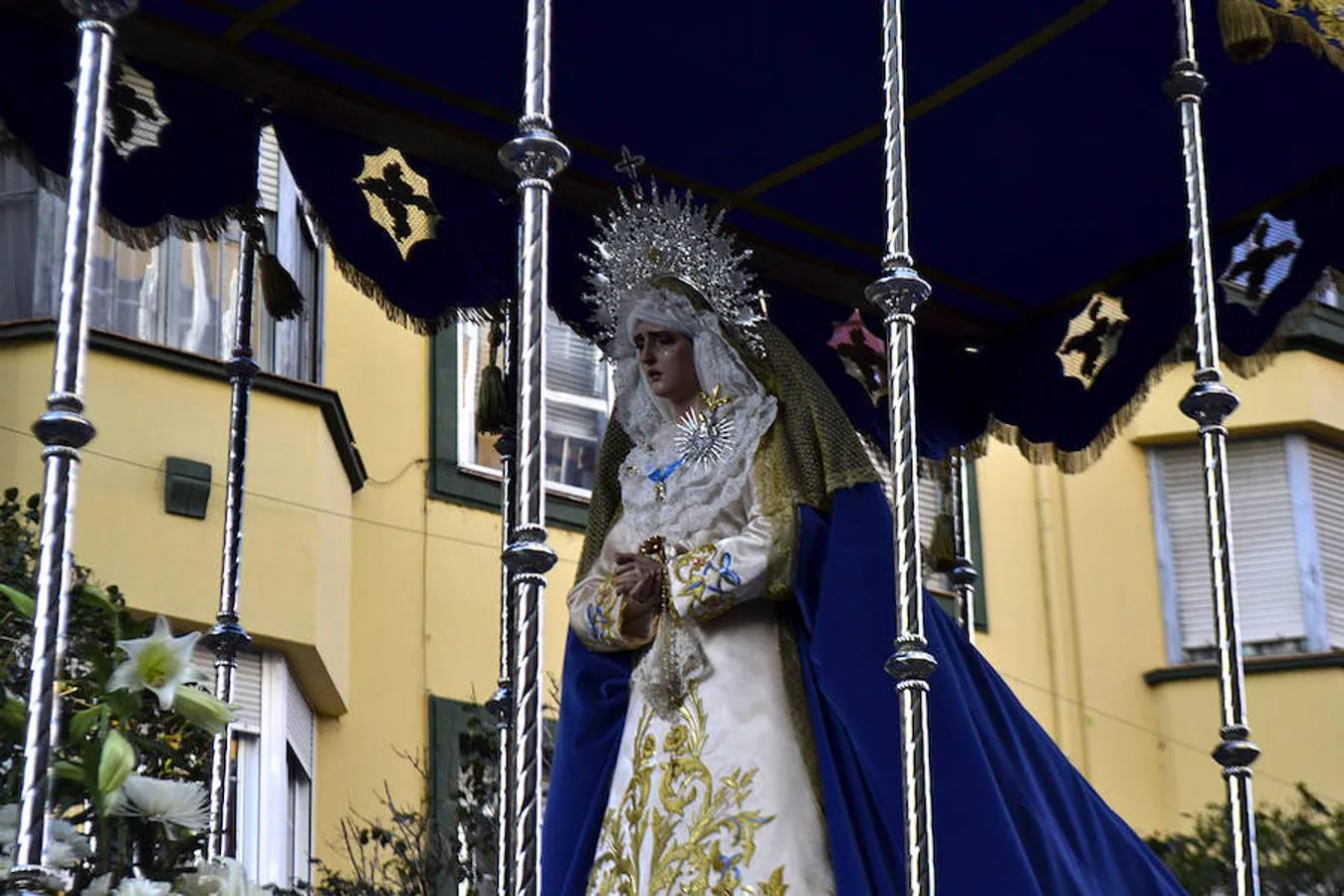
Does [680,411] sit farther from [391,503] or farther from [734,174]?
[391,503]

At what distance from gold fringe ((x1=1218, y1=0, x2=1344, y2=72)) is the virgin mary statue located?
135 centimetres

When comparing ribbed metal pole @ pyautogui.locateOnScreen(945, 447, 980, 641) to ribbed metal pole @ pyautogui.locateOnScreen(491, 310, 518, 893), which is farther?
ribbed metal pole @ pyautogui.locateOnScreen(945, 447, 980, 641)

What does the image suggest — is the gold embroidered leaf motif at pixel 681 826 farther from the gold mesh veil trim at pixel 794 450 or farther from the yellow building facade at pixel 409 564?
the yellow building facade at pixel 409 564

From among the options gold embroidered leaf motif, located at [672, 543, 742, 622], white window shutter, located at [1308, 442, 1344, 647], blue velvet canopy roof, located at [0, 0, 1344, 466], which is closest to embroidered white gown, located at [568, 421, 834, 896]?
gold embroidered leaf motif, located at [672, 543, 742, 622]

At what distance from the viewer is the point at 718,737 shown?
18.7ft

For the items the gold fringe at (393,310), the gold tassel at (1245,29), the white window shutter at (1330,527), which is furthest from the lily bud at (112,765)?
the white window shutter at (1330,527)

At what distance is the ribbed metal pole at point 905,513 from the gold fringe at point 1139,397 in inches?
110

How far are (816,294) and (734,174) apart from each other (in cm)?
71

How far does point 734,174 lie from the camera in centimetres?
726

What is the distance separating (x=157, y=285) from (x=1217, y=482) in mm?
7465

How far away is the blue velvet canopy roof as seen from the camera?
654 cm

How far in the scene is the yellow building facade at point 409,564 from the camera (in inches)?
444

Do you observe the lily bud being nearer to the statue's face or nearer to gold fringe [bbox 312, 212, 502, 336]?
the statue's face

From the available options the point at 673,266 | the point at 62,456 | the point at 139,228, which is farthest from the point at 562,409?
the point at 62,456
